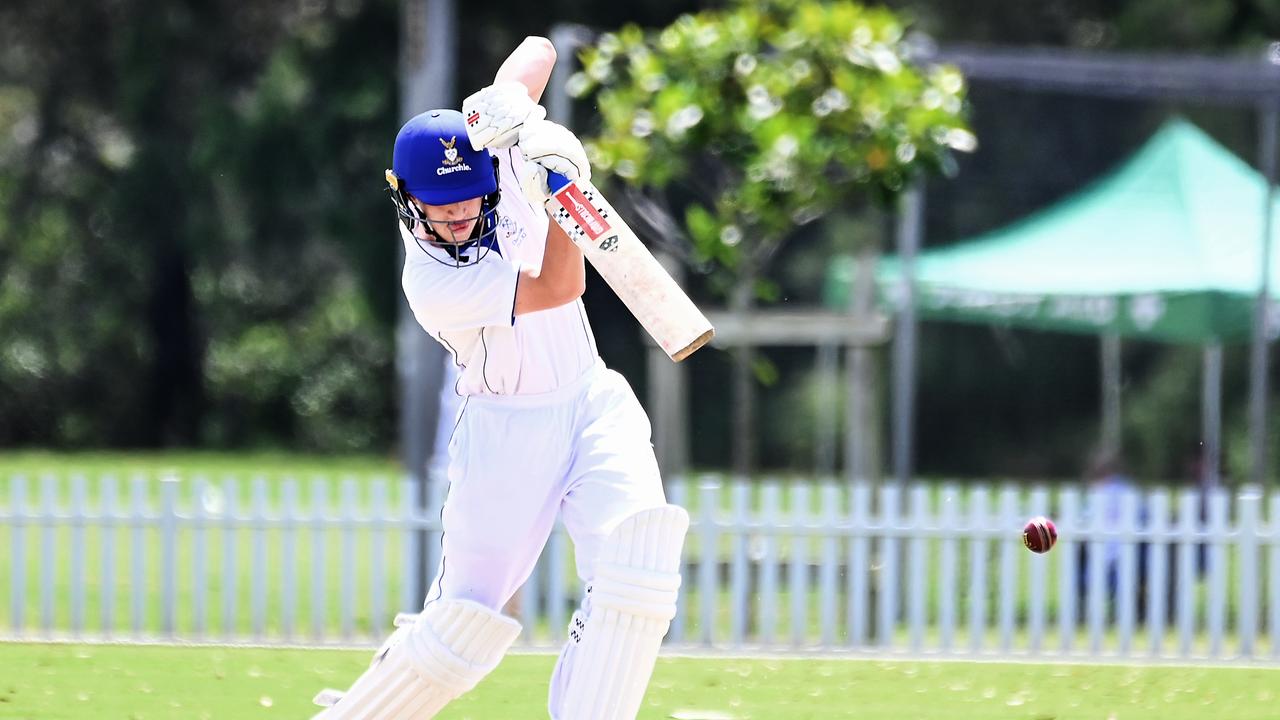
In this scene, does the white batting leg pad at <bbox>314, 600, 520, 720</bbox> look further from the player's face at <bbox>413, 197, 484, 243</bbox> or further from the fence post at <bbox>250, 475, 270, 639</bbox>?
the fence post at <bbox>250, 475, 270, 639</bbox>

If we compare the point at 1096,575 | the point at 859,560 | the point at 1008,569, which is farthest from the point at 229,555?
the point at 1096,575

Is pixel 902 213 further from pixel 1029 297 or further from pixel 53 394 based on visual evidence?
pixel 53 394

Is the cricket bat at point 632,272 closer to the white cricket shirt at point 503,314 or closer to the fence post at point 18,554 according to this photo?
the white cricket shirt at point 503,314

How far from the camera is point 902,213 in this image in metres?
9.95

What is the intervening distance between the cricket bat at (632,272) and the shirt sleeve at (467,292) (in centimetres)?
24

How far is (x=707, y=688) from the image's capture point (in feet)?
22.6

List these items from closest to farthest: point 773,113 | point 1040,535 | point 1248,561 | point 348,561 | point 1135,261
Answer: point 1040,535
point 1248,561
point 348,561
point 773,113
point 1135,261

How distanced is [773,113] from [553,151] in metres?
4.99

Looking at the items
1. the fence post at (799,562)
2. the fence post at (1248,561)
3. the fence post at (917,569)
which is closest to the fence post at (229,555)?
the fence post at (799,562)

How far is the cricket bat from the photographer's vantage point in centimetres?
436

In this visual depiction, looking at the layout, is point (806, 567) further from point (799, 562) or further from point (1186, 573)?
point (1186, 573)

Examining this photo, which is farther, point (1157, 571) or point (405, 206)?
point (1157, 571)

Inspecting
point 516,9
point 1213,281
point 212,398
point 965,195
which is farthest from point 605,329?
point 212,398

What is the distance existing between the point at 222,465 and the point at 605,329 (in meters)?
6.97
